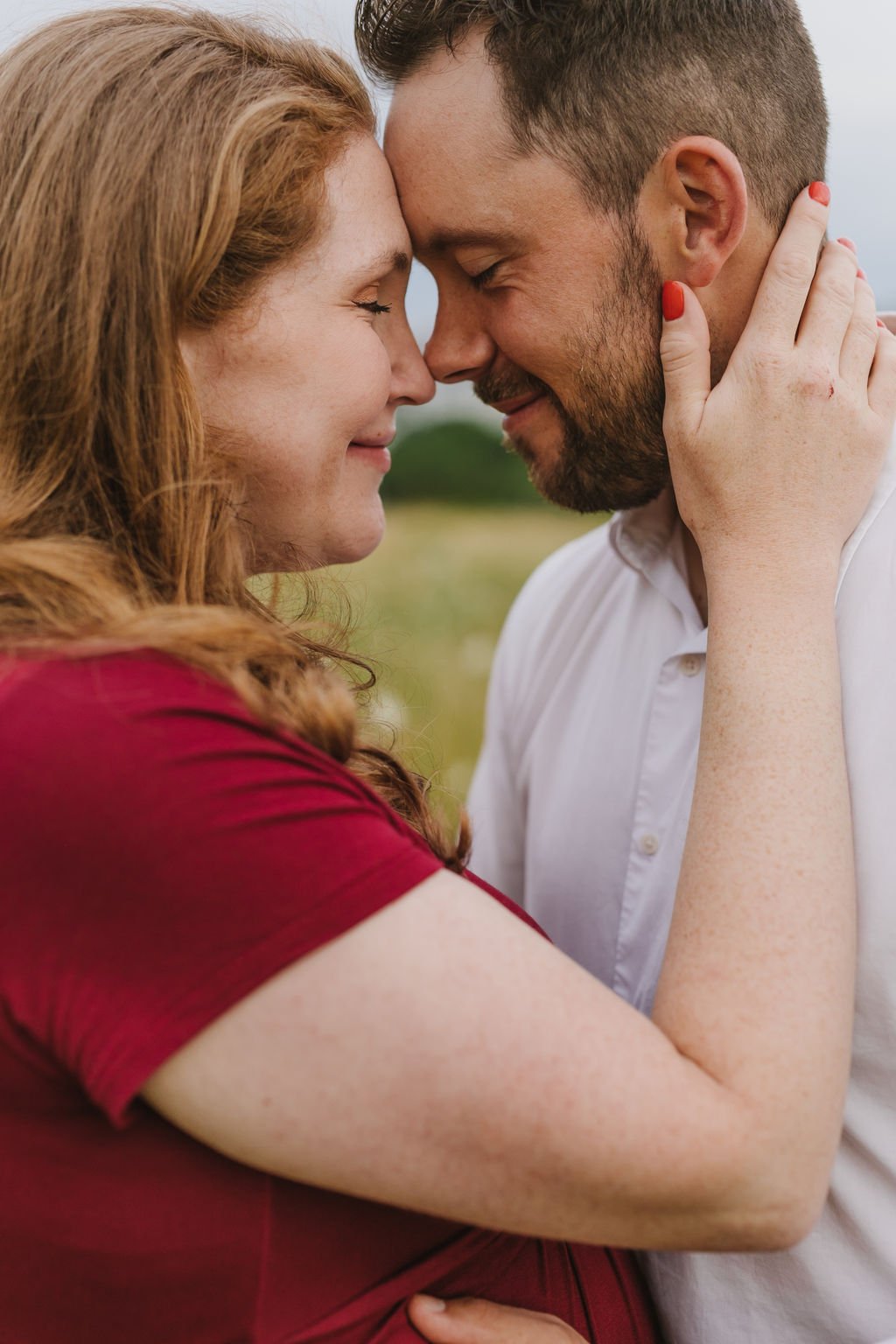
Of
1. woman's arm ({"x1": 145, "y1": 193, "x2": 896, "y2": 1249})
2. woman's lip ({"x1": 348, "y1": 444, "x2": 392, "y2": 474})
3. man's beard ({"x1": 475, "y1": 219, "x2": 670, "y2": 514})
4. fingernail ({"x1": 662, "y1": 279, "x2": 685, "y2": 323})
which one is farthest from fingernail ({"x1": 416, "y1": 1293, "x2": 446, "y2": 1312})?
fingernail ({"x1": 662, "y1": 279, "x2": 685, "y2": 323})

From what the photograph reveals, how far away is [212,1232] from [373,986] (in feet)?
1.30

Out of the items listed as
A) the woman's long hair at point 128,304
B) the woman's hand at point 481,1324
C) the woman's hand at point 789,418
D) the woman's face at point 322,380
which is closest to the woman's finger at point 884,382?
the woman's hand at point 789,418

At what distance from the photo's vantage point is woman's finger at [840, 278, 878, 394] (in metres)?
1.94

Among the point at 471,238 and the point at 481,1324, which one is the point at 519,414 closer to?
the point at 471,238

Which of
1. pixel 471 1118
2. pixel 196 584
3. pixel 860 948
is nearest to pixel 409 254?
pixel 196 584

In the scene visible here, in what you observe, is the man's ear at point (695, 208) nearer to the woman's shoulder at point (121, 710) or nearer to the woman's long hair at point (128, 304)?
the woman's long hair at point (128, 304)

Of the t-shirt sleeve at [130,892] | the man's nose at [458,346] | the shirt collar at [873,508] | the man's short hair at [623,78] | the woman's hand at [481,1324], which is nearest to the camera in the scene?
the t-shirt sleeve at [130,892]

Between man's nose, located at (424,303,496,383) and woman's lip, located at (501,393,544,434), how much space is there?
0.12 metres

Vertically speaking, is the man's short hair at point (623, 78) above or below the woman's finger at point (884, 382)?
above

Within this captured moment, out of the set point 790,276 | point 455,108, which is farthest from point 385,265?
point 790,276

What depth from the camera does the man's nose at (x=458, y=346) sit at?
2322 mm

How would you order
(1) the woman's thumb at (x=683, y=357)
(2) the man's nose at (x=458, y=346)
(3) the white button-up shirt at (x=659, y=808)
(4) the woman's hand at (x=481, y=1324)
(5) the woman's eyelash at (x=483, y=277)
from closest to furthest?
1. (4) the woman's hand at (x=481, y=1324)
2. (3) the white button-up shirt at (x=659, y=808)
3. (1) the woman's thumb at (x=683, y=357)
4. (5) the woman's eyelash at (x=483, y=277)
5. (2) the man's nose at (x=458, y=346)

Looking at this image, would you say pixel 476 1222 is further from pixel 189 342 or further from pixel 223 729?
pixel 189 342

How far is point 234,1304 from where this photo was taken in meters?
1.36
